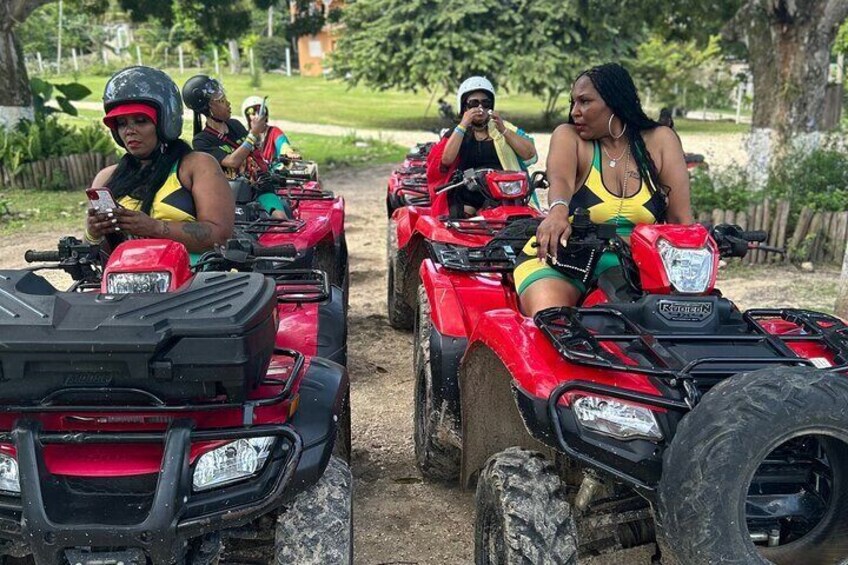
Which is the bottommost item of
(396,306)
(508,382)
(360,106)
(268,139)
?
(360,106)

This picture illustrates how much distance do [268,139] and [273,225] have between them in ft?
12.4

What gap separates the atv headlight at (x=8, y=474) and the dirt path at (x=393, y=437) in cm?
165

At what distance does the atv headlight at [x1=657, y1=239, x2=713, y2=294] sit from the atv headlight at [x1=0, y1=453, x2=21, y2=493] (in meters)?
2.22

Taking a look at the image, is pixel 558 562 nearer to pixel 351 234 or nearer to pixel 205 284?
pixel 205 284

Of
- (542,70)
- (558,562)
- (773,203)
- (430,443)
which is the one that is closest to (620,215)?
(430,443)

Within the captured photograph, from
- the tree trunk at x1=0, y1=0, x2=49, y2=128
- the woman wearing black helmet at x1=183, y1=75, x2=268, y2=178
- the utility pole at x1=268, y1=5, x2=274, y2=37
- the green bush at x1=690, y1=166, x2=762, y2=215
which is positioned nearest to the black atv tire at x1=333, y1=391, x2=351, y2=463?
the woman wearing black helmet at x1=183, y1=75, x2=268, y2=178

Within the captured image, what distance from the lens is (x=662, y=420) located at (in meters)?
2.65

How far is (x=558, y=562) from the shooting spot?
2734mm

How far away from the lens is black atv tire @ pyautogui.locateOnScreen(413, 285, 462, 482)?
421 centimetres

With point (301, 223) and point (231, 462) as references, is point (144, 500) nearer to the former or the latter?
point (231, 462)

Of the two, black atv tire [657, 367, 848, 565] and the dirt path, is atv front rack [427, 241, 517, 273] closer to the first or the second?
the dirt path

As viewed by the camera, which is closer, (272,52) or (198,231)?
(198,231)

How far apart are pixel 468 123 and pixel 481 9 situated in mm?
20307

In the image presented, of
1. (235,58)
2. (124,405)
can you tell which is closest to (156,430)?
(124,405)
